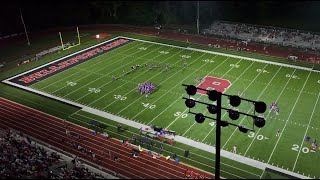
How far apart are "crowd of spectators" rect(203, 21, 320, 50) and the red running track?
31.7 meters

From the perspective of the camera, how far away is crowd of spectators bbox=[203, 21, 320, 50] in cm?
4994

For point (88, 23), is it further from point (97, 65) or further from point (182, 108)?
point (182, 108)

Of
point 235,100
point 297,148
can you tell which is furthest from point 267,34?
point 235,100

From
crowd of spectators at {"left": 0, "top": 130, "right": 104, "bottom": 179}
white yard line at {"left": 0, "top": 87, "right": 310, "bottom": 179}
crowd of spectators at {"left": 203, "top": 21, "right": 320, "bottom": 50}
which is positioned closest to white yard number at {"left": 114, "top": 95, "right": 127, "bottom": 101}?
white yard line at {"left": 0, "top": 87, "right": 310, "bottom": 179}

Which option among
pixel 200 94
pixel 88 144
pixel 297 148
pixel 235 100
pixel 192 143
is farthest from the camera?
pixel 200 94

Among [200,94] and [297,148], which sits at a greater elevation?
[200,94]

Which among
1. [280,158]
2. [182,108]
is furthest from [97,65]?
[280,158]

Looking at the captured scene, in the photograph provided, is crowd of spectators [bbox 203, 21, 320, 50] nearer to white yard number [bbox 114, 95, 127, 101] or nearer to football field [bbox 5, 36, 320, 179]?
football field [bbox 5, 36, 320, 179]

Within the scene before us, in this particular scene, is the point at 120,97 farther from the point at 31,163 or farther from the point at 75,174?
the point at 75,174

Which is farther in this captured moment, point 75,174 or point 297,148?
point 297,148

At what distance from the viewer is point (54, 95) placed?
119 feet

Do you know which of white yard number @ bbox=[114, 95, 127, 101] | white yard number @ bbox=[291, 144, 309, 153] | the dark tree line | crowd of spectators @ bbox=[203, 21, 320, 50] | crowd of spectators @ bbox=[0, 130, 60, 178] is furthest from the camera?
the dark tree line

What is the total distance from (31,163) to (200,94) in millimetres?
17960

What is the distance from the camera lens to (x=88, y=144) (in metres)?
27.8
